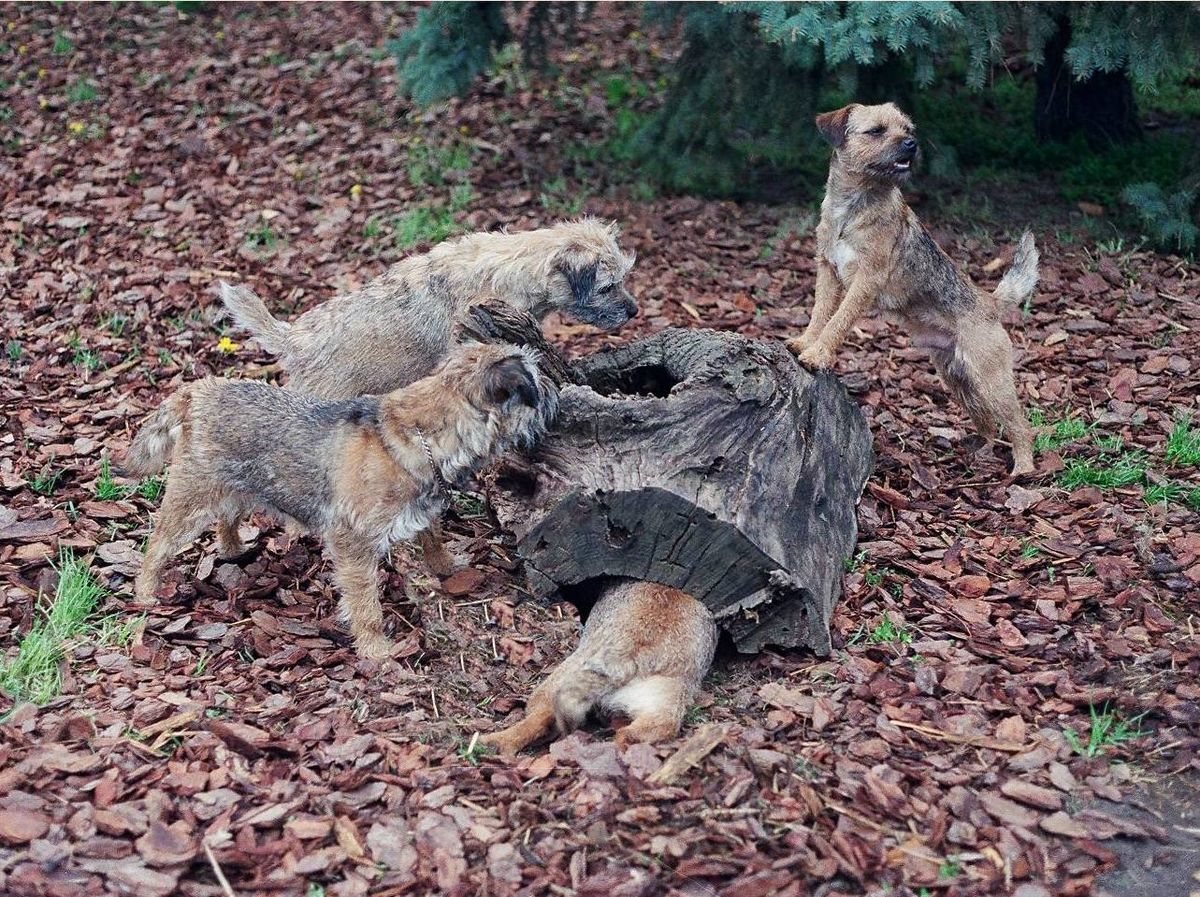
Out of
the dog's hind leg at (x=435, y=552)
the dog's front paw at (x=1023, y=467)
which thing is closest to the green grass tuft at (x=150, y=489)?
the dog's hind leg at (x=435, y=552)

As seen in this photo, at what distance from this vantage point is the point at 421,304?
21.1 ft

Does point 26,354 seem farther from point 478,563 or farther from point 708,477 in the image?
point 708,477

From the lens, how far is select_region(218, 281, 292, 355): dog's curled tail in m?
6.39

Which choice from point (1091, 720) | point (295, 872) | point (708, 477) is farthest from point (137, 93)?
point (1091, 720)

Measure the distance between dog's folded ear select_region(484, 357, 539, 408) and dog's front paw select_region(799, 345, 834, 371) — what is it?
69.7 inches

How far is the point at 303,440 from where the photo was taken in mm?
5328

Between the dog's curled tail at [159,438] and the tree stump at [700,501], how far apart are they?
149cm

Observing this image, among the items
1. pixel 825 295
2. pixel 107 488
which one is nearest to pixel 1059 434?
pixel 825 295

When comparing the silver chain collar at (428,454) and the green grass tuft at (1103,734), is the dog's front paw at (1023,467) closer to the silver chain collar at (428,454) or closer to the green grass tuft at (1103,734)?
the green grass tuft at (1103,734)

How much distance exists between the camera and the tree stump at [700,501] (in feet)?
16.0

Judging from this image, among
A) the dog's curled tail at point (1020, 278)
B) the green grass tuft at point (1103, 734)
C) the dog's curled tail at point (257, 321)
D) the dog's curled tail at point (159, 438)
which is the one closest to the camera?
the green grass tuft at point (1103, 734)

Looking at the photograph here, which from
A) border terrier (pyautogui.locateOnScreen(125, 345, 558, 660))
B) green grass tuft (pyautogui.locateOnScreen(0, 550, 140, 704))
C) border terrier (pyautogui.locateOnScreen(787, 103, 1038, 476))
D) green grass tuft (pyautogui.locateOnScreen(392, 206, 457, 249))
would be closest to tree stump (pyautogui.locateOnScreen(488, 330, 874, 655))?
border terrier (pyautogui.locateOnScreen(125, 345, 558, 660))

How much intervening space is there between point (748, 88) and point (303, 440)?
16.0ft

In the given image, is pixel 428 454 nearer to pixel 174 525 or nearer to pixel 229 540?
pixel 174 525
